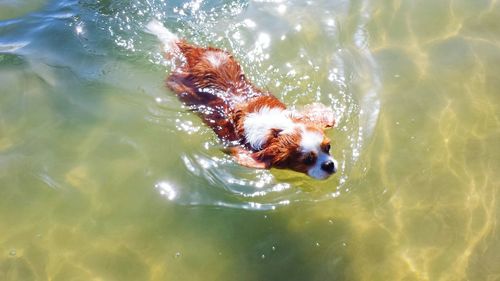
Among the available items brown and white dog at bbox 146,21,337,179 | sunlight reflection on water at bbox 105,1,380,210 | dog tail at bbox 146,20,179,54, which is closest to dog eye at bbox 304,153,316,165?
brown and white dog at bbox 146,21,337,179

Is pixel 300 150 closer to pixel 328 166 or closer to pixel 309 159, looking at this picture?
pixel 309 159

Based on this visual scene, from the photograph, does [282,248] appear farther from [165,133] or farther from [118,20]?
[118,20]

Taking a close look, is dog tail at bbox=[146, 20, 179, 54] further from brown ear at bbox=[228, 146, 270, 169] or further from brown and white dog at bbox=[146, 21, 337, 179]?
brown ear at bbox=[228, 146, 270, 169]

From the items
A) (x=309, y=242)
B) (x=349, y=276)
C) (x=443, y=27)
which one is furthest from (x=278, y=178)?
(x=443, y=27)

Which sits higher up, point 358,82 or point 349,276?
point 358,82

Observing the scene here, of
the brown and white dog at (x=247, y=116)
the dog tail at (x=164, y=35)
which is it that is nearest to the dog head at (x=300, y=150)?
the brown and white dog at (x=247, y=116)

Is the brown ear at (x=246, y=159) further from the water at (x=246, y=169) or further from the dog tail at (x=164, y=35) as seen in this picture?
the dog tail at (x=164, y=35)
